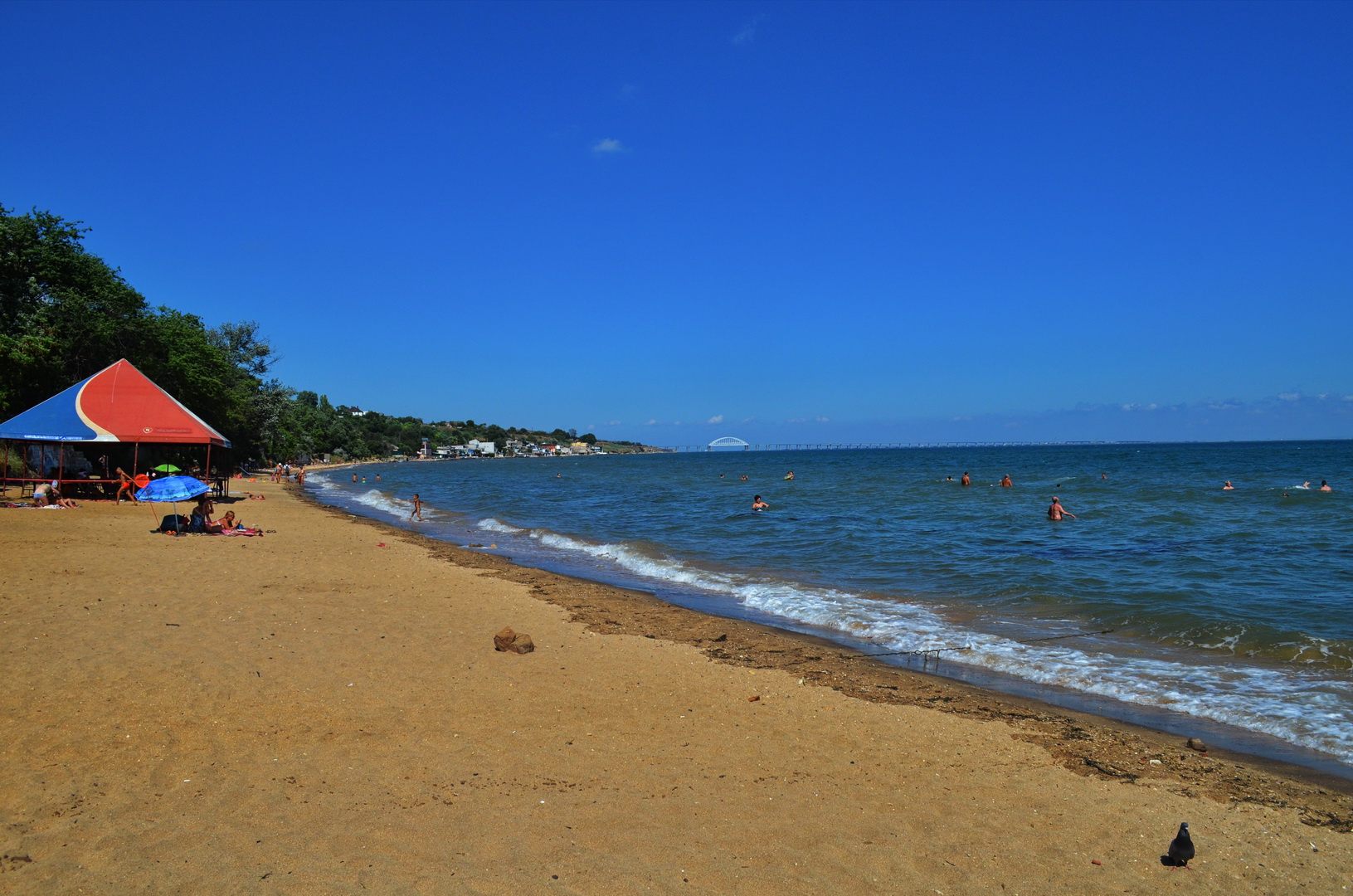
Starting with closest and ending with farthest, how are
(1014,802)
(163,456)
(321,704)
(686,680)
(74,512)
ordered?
(1014,802), (321,704), (686,680), (74,512), (163,456)

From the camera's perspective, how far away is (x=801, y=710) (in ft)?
21.7

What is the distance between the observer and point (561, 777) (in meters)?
5.00

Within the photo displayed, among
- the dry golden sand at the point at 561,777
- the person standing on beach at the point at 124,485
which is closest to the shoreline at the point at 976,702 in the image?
the dry golden sand at the point at 561,777

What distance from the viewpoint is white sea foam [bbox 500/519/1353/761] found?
6.73 metres

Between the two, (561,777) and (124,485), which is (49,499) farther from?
(561,777)

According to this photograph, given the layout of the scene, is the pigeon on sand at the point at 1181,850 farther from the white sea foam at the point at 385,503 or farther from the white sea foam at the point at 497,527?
the white sea foam at the point at 385,503

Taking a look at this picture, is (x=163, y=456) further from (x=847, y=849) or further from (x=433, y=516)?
(x=847, y=849)

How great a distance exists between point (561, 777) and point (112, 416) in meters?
24.6

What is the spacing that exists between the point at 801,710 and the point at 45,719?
5637 millimetres

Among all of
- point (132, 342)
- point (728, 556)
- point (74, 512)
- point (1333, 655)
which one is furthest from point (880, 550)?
point (132, 342)

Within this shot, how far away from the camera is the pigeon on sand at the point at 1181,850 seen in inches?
161

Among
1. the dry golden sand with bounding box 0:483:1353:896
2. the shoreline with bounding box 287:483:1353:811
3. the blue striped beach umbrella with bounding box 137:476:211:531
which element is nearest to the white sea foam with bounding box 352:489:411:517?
the blue striped beach umbrella with bounding box 137:476:211:531

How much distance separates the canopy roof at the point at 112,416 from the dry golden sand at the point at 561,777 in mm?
16612

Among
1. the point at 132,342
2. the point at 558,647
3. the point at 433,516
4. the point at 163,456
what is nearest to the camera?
→ the point at 558,647
